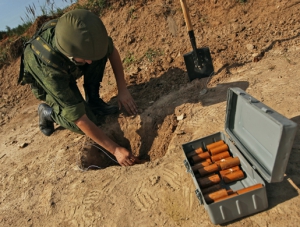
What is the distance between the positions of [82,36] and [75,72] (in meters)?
1.02

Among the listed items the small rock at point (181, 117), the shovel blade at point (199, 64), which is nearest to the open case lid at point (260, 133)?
the small rock at point (181, 117)

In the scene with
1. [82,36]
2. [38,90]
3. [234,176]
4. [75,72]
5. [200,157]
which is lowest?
[234,176]

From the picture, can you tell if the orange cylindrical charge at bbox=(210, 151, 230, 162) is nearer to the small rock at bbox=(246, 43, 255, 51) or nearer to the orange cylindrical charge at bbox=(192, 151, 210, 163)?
the orange cylindrical charge at bbox=(192, 151, 210, 163)

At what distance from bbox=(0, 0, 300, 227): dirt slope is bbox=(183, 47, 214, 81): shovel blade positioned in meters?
0.14

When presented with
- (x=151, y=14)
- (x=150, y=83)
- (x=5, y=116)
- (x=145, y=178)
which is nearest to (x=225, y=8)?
(x=151, y=14)

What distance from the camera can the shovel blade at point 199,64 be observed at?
4254mm

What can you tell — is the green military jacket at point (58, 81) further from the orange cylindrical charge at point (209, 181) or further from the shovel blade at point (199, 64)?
the shovel blade at point (199, 64)

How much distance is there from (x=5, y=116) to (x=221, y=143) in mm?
4485

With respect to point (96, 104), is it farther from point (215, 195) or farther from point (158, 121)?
point (215, 195)

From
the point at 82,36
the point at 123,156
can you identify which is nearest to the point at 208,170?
the point at 123,156

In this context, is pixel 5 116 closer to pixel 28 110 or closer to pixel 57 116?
pixel 28 110

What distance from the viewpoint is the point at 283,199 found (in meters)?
2.38

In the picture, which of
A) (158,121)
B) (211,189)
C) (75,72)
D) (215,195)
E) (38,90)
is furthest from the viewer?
(38,90)

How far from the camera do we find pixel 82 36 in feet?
9.00
